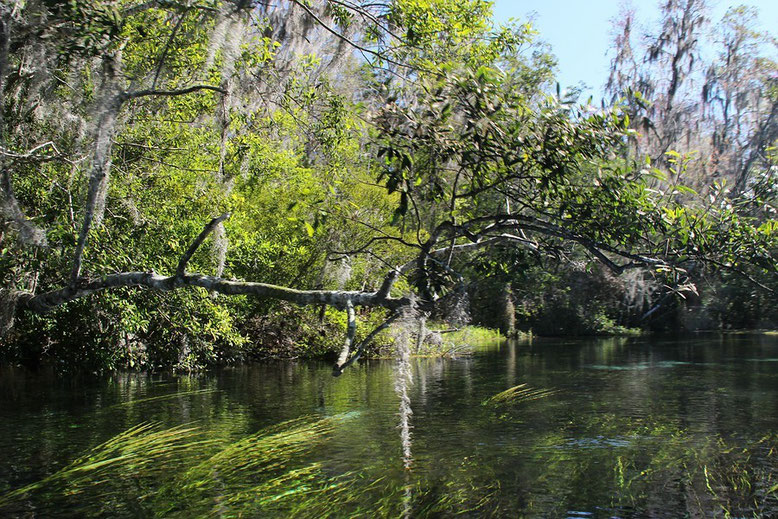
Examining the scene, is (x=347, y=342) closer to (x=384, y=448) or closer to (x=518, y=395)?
(x=384, y=448)

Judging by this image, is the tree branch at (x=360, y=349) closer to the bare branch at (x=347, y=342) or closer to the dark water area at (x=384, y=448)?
the bare branch at (x=347, y=342)

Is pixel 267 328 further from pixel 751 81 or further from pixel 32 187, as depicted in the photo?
pixel 751 81

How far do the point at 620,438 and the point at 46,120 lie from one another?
32.7ft

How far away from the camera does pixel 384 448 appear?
8844mm

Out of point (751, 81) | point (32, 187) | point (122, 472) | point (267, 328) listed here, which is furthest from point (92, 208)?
point (751, 81)

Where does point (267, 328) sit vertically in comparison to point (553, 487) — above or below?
above

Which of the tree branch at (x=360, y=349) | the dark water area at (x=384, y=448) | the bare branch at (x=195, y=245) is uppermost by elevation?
the bare branch at (x=195, y=245)

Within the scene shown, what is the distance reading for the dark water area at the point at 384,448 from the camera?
6691 mm

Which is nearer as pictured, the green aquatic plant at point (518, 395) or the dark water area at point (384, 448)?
the dark water area at point (384, 448)

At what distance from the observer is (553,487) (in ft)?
23.7

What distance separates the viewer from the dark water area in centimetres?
669

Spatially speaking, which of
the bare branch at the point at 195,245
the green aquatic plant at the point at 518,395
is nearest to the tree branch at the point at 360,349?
the bare branch at the point at 195,245

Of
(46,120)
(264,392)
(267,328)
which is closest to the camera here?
(46,120)

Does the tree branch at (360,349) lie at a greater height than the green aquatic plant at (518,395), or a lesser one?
greater
